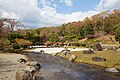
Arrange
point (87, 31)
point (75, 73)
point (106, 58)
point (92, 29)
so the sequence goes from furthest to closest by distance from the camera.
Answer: point (92, 29) → point (87, 31) → point (106, 58) → point (75, 73)

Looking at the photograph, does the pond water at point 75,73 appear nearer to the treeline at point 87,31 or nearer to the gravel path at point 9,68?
the gravel path at point 9,68

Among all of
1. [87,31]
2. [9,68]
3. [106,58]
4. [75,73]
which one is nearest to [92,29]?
[87,31]

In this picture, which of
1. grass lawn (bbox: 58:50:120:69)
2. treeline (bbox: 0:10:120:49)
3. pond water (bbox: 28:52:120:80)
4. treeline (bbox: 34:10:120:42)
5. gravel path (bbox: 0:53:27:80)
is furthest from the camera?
treeline (bbox: 34:10:120:42)

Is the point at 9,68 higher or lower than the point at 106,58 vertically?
lower

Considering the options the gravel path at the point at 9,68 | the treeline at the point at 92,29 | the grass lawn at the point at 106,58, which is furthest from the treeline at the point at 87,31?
the gravel path at the point at 9,68

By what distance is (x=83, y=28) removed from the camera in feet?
299

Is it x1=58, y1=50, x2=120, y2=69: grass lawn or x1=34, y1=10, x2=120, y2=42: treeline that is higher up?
x1=34, y1=10, x2=120, y2=42: treeline

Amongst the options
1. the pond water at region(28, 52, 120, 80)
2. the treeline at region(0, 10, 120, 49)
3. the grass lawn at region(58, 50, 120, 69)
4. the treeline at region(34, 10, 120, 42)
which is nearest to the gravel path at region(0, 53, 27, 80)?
the pond water at region(28, 52, 120, 80)

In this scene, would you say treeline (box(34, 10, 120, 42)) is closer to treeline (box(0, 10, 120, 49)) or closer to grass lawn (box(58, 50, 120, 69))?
treeline (box(0, 10, 120, 49))

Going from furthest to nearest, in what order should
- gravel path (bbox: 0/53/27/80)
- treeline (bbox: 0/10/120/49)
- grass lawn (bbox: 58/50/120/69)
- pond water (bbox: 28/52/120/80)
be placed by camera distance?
treeline (bbox: 0/10/120/49), grass lawn (bbox: 58/50/120/69), pond water (bbox: 28/52/120/80), gravel path (bbox: 0/53/27/80)

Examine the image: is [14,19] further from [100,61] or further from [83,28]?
[100,61]

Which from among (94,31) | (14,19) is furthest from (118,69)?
(94,31)

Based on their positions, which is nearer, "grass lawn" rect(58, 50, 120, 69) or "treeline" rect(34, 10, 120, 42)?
"grass lawn" rect(58, 50, 120, 69)

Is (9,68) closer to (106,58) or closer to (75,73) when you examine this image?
(75,73)
